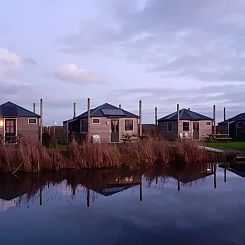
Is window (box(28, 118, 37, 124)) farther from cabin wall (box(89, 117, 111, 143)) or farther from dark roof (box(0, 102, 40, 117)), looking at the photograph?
cabin wall (box(89, 117, 111, 143))

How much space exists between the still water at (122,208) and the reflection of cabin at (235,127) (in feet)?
75.7

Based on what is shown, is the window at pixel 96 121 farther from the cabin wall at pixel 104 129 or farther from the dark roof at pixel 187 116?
the dark roof at pixel 187 116

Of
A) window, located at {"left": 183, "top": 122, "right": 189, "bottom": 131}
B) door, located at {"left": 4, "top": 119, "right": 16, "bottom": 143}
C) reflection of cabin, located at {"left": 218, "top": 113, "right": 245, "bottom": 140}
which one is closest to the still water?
door, located at {"left": 4, "top": 119, "right": 16, "bottom": 143}


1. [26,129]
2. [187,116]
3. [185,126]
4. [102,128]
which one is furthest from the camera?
[187,116]

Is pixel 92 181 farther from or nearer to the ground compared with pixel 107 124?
nearer to the ground

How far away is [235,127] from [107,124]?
576 inches

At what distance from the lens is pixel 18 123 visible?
28.2 meters

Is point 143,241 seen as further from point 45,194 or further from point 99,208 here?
point 45,194

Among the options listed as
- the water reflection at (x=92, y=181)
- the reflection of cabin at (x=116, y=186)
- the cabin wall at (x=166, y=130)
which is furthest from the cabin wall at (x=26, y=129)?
the reflection of cabin at (x=116, y=186)

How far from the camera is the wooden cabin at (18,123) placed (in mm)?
27953

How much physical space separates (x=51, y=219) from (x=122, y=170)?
8.01m

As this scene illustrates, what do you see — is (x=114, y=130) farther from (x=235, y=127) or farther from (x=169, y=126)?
(x=235, y=127)

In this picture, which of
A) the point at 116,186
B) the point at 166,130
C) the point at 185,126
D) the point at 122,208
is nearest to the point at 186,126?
the point at 185,126

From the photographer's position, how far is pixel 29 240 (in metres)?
6.85
